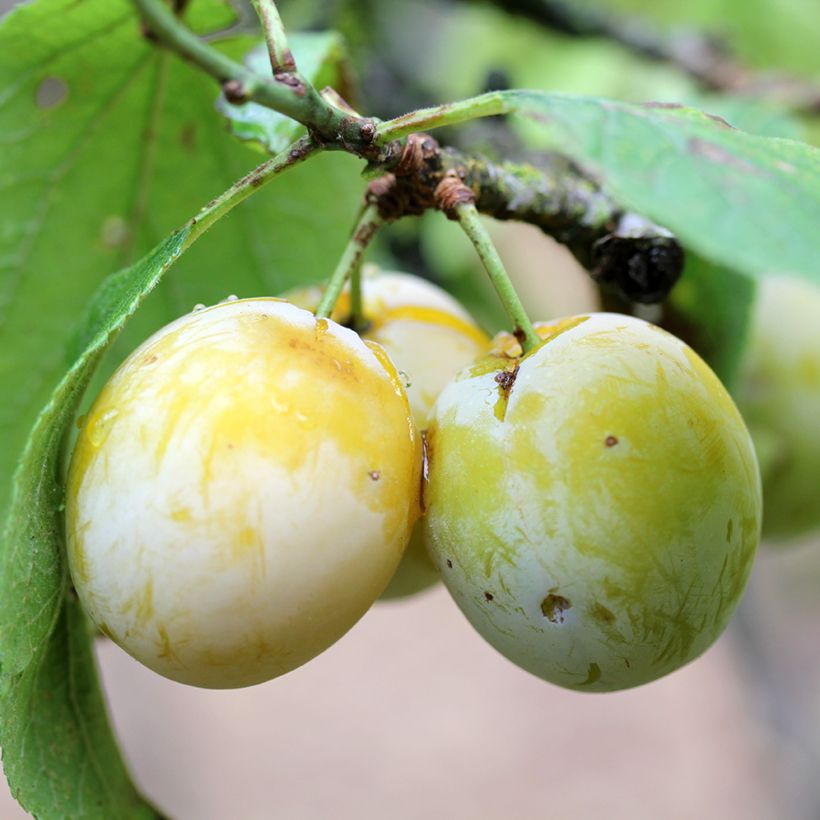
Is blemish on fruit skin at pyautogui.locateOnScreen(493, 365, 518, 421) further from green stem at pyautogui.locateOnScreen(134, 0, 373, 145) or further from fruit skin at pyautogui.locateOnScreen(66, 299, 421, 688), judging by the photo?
green stem at pyautogui.locateOnScreen(134, 0, 373, 145)

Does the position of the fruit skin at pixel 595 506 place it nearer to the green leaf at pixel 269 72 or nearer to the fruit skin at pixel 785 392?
the green leaf at pixel 269 72

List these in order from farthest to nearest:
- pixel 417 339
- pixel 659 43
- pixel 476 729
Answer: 1. pixel 476 729
2. pixel 659 43
3. pixel 417 339

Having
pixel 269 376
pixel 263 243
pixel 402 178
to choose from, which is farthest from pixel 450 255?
pixel 269 376

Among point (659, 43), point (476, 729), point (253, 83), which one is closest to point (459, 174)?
point (253, 83)

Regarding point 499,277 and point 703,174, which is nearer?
point 703,174

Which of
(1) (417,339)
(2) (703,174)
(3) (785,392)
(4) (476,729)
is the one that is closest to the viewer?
(2) (703,174)

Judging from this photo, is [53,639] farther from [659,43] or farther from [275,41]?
[659,43]

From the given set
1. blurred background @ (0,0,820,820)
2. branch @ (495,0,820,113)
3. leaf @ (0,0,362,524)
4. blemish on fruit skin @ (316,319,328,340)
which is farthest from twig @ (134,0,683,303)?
blurred background @ (0,0,820,820)
